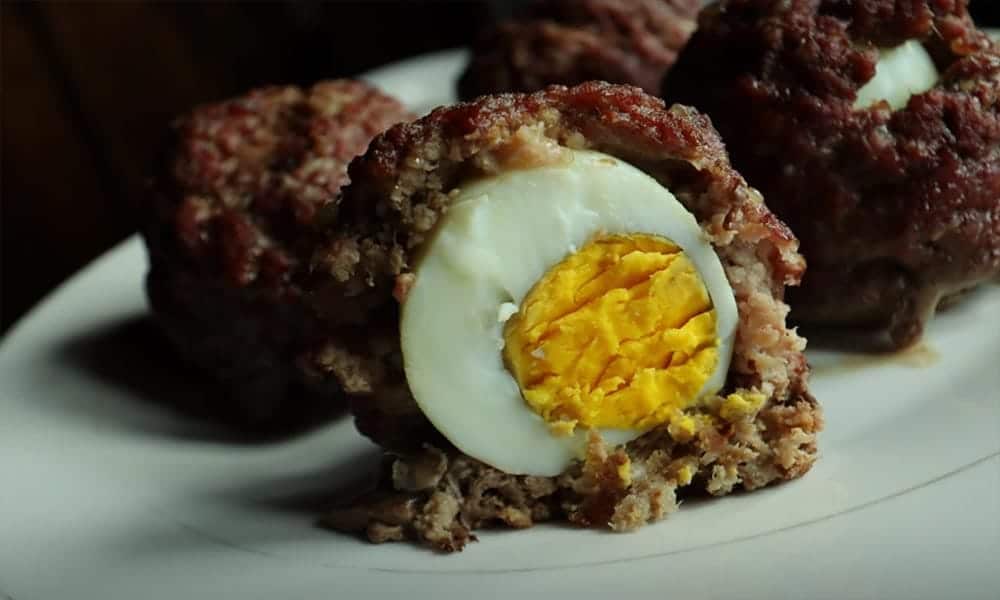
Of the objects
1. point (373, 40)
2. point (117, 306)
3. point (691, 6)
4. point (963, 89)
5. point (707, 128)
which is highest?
point (707, 128)

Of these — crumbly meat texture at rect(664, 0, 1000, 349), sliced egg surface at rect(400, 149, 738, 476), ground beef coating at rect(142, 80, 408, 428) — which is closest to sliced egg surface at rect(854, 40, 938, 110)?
crumbly meat texture at rect(664, 0, 1000, 349)

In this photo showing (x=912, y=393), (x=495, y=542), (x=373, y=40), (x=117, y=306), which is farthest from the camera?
(x=373, y=40)

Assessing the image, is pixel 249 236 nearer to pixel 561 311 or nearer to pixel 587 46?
pixel 561 311

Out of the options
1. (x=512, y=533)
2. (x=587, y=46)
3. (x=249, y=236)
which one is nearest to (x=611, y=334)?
(x=512, y=533)

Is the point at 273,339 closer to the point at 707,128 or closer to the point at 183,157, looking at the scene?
the point at 183,157

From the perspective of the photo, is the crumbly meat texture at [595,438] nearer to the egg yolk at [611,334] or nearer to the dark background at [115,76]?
the egg yolk at [611,334]

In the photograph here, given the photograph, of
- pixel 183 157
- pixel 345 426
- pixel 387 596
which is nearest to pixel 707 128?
pixel 387 596

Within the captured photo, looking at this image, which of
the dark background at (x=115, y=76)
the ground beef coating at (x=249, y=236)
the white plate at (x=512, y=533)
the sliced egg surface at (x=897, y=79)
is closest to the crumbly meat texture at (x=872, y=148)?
the sliced egg surface at (x=897, y=79)
